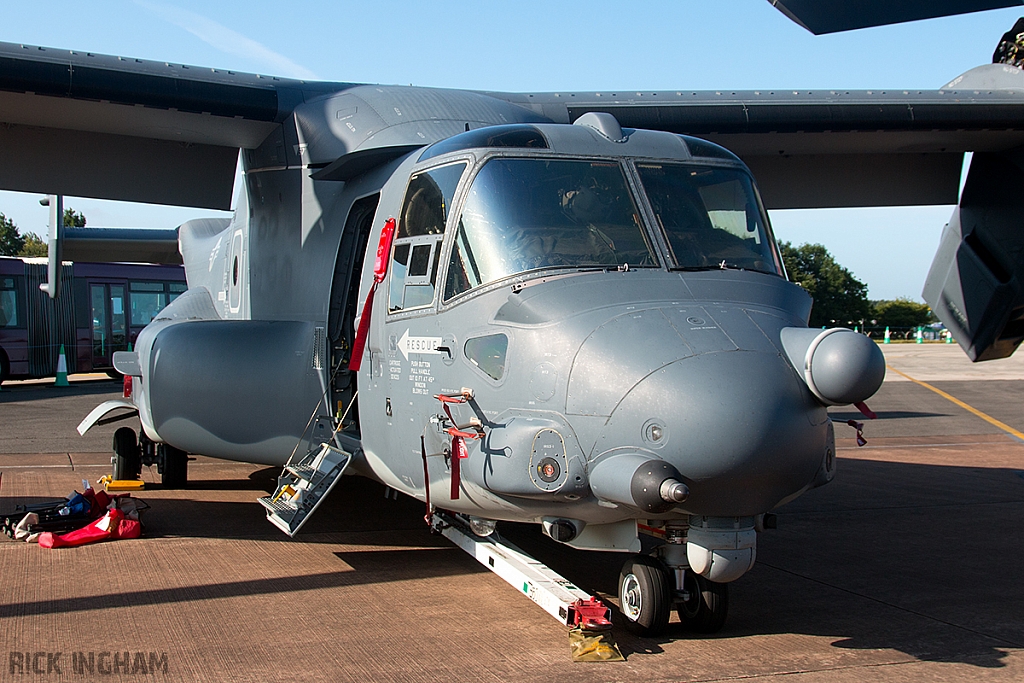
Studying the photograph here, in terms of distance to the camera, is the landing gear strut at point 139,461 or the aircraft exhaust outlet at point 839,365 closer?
the aircraft exhaust outlet at point 839,365

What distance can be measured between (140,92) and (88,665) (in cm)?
479

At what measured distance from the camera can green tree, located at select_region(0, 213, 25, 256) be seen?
220 feet

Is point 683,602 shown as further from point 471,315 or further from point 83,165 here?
point 83,165

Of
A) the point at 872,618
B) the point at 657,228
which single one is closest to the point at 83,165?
the point at 657,228

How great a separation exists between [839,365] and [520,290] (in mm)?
1687

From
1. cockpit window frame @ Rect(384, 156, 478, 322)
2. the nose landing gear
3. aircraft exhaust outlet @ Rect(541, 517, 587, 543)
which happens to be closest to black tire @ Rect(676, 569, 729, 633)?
the nose landing gear

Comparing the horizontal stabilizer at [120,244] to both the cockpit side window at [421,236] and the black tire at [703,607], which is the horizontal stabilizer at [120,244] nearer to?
the cockpit side window at [421,236]

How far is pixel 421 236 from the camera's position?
6.07 meters

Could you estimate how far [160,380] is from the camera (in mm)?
8312

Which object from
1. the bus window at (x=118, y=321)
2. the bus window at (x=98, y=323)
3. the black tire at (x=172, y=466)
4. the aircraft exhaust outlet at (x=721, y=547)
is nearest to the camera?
the aircraft exhaust outlet at (x=721, y=547)

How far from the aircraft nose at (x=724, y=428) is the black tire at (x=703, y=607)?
981 millimetres

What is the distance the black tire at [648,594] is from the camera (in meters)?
5.07

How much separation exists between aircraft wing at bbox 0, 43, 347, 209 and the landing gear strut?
109 inches

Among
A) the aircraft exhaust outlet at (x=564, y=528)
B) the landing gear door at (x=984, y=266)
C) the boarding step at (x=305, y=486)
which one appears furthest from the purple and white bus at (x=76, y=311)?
the aircraft exhaust outlet at (x=564, y=528)
